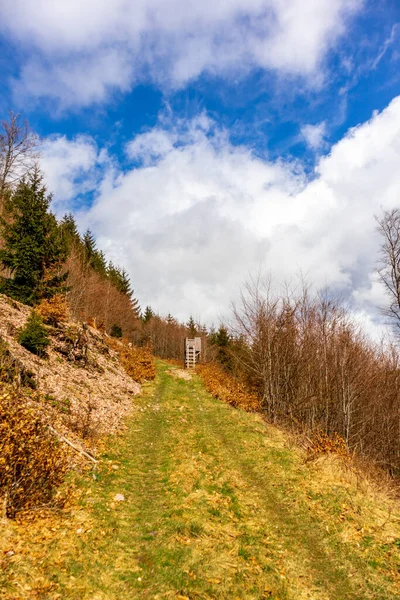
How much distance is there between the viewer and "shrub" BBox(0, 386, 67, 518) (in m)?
5.77

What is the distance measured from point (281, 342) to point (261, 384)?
13.5 ft

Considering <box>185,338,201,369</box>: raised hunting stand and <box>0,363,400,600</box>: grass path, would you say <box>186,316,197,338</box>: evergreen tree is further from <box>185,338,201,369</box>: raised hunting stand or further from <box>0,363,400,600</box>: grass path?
<box>0,363,400,600</box>: grass path

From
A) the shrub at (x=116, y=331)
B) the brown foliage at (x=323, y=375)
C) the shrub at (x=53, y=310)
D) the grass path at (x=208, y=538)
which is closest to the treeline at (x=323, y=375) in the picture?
the brown foliage at (x=323, y=375)

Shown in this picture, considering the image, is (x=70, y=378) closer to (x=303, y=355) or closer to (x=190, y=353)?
(x=303, y=355)

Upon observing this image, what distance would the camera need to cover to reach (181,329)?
6397 cm

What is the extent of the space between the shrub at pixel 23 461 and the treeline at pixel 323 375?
1253 centimetres

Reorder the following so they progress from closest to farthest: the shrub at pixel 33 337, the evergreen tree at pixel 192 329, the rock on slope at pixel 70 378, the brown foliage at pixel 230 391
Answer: the rock on slope at pixel 70 378 < the shrub at pixel 33 337 < the brown foliage at pixel 230 391 < the evergreen tree at pixel 192 329

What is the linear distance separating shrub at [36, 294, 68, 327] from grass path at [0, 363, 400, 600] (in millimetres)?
10250

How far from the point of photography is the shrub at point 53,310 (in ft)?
60.3

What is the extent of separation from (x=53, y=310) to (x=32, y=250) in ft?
13.2

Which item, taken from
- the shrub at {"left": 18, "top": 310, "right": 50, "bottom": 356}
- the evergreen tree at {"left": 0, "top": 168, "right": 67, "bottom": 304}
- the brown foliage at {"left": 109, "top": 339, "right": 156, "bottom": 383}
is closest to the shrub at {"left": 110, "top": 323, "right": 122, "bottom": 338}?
the brown foliage at {"left": 109, "top": 339, "right": 156, "bottom": 383}

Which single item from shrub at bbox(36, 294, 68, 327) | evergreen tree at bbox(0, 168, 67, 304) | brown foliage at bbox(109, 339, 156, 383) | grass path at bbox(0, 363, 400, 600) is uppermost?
evergreen tree at bbox(0, 168, 67, 304)

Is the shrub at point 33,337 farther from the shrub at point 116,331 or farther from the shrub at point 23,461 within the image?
the shrub at point 116,331

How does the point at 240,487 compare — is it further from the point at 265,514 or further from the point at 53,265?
the point at 53,265
